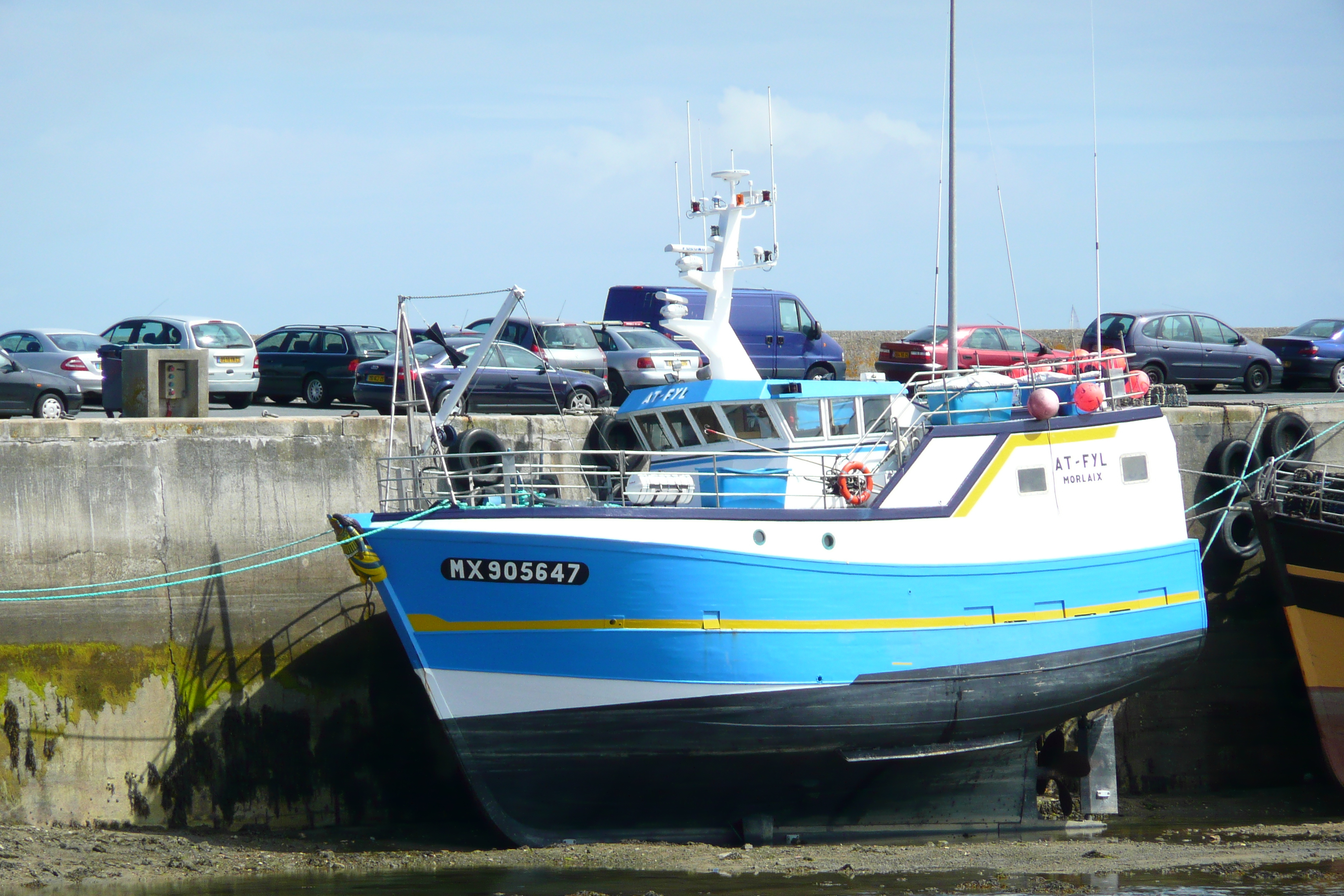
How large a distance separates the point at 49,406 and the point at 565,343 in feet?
24.1

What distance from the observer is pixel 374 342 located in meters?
20.0

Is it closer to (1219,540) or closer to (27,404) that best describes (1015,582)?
(1219,540)

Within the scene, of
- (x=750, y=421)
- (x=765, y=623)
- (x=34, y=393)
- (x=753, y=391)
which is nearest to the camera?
(x=765, y=623)

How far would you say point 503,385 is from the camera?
17062 mm

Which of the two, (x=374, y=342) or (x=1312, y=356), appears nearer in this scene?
(x=374, y=342)

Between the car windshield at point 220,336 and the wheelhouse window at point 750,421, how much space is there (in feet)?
34.5

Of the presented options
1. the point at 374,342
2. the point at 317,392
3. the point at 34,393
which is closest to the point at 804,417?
the point at 34,393

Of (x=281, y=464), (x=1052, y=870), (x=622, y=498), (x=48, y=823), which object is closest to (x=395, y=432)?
(x=281, y=464)

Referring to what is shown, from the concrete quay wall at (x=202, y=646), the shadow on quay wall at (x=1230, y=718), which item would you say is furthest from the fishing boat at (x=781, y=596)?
the shadow on quay wall at (x=1230, y=718)

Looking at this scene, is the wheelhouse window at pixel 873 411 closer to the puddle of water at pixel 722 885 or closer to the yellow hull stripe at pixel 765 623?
the yellow hull stripe at pixel 765 623

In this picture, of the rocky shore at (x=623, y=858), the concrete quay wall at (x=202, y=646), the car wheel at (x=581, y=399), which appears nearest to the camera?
the rocky shore at (x=623, y=858)

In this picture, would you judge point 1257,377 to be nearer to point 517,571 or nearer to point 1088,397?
point 1088,397

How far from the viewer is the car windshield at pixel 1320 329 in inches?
896

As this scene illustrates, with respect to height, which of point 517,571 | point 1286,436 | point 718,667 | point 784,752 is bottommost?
point 784,752
